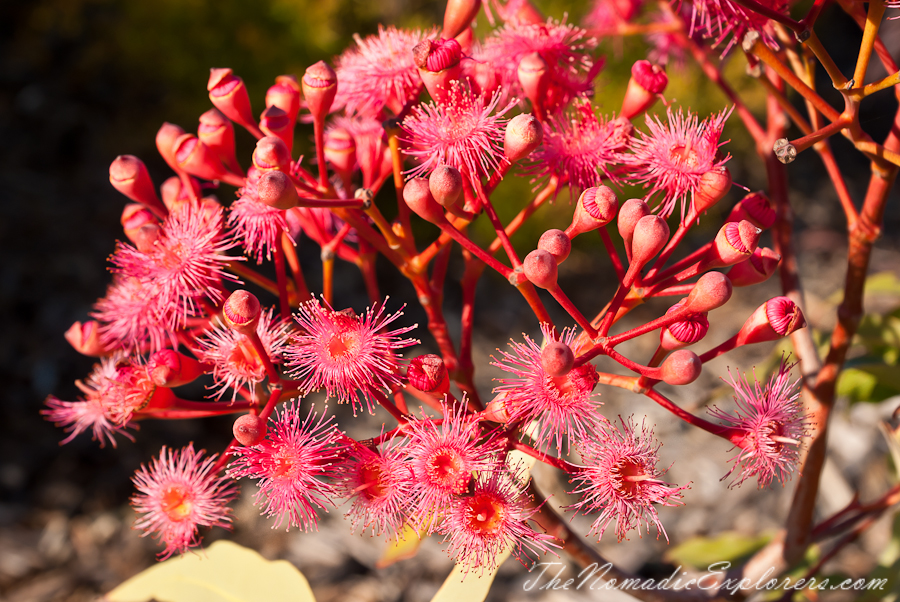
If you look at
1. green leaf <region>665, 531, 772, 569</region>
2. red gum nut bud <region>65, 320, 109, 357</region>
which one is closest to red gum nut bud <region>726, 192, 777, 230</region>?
red gum nut bud <region>65, 320, 109, 357</region>

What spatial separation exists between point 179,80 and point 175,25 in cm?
21

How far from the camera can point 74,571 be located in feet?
5.34

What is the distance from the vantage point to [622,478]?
0.53 meters

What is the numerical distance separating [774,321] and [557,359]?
0.19m

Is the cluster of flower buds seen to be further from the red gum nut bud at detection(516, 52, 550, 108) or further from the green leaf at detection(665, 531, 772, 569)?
the green leaf at detection(665, 531, 772, 569)

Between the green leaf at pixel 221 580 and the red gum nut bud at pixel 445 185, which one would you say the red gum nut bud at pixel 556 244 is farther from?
the green leaf at pixel 221 580

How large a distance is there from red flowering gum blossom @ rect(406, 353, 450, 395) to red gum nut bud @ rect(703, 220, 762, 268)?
0.23 meters

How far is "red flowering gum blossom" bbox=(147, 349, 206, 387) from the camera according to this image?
557 mm

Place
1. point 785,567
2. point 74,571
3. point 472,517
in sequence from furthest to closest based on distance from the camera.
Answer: point 74,571
point 785,567
point 472,517

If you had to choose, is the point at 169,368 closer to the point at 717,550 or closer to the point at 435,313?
the point at 435,313

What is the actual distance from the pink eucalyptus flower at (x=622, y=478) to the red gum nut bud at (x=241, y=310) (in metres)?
0.27

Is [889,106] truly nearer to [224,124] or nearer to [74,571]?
[224,124]

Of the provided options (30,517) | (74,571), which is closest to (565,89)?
(74,571)

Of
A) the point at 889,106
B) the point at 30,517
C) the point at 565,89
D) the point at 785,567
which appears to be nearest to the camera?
the point at 565,89
